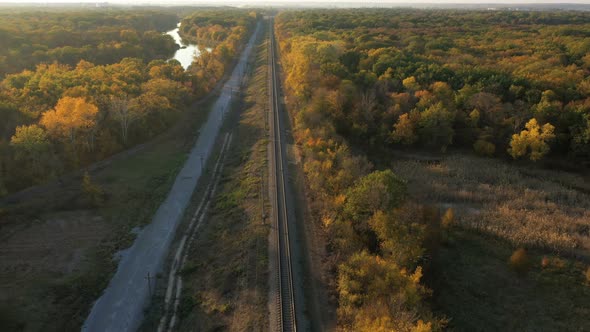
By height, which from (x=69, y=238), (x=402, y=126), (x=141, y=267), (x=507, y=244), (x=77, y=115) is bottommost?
(x=141, y=267)

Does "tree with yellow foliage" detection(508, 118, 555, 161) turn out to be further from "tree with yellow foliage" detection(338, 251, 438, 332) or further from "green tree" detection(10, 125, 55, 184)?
"green tree" detection(10, 125, 55, 184)

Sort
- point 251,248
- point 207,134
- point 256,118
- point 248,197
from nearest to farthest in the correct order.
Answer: point 251,248
point 248,197
point 207,134
point 256,118

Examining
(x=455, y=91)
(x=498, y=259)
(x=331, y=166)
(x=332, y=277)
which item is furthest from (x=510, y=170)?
(x=332, y=277)

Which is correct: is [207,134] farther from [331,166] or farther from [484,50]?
[484,50]

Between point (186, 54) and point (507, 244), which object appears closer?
point (507, 244)

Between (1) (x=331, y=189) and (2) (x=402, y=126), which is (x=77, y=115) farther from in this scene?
(2) (x=402, y=126)

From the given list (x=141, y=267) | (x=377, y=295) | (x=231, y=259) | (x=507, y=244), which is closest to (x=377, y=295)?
(x=377, y=295)
